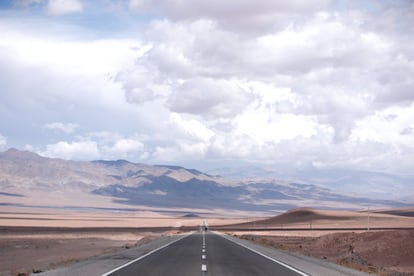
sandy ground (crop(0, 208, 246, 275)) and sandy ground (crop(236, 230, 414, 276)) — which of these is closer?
sandy ground (crop(236, 230, 414, 276))

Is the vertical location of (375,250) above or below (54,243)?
above

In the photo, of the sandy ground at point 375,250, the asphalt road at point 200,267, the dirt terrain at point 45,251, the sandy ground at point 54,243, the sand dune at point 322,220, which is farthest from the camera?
the sand dune at point 322,220

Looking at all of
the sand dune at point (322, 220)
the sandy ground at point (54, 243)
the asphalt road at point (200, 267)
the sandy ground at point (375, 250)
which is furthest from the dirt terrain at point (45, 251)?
the sand dune at point (322, 220)

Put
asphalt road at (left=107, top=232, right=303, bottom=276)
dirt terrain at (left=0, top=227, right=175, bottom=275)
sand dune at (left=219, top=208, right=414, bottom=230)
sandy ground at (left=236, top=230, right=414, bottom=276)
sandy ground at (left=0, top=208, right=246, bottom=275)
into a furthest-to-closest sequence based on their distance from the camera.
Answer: sand dune at (left=219, top=208, right=414, bottom=230), sandy ground at (left=0, top=208, right=246, bottom=275), sandy ground at (left=236, top=230, right=414, bottom=276), dirt terrain at (left=0, top=227, right=175, bottom=275), asphalt road at (left=107, top=232, right=303, bottom=276)

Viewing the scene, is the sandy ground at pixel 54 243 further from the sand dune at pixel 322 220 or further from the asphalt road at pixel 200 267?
the sand dune at pixel 322 220

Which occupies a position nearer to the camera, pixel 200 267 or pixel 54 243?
pixel 200 267

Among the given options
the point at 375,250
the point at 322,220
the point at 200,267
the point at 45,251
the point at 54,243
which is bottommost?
→ the point at 45,251

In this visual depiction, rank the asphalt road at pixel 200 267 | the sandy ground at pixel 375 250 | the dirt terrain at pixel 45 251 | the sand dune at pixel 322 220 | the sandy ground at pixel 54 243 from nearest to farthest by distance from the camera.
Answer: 1. the asphalt road at pixel 200 267
2. the dirt terrain at pixel 45 251
3. the sandy ground at pixel 375 250
4. the sandy ground at pixel 54 243
5. the sand dune at pixel 322 220

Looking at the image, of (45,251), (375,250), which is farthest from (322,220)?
(375,250)

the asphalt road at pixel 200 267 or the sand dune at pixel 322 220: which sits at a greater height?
the sand dune at pixel 322 220

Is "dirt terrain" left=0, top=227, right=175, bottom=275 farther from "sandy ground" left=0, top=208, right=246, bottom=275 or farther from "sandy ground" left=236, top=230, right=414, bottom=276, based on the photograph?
"sandy ground" left=236, top=230, right=414, bottom=276

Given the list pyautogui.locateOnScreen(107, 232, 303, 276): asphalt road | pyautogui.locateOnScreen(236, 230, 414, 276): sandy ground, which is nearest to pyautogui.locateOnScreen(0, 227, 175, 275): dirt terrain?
pyautogui.locateOnScreen(107, 232, 303, 276): asphalt road

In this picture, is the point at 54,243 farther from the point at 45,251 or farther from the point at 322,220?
the point at 322,220

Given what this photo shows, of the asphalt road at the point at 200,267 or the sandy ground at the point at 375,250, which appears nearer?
the asphalt road at the point at 200,267
